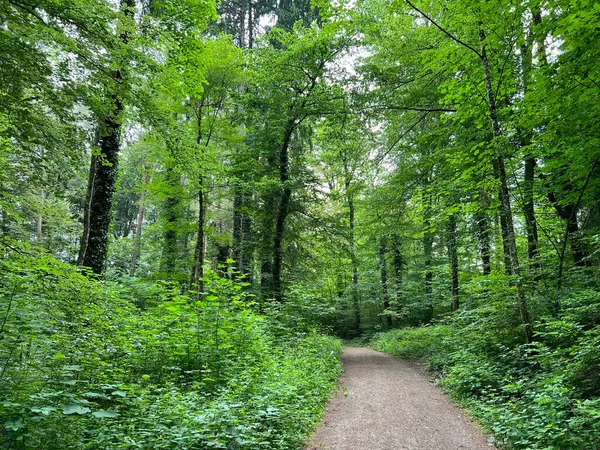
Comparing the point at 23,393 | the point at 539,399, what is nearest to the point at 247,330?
the point at 23,393

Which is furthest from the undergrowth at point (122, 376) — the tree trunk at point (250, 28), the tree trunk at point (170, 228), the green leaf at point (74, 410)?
the tree trunk at point (250, 28)

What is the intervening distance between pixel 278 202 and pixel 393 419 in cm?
975

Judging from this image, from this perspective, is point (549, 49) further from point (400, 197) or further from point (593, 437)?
point (593, 437)

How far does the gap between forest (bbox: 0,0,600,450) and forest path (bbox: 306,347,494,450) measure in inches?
16.3

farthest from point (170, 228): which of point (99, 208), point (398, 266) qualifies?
point (398, 266)

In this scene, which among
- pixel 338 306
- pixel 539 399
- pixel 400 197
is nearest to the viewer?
pixel 539 399

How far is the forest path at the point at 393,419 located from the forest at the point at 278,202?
1.35 feet

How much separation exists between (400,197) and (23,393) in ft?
34.5

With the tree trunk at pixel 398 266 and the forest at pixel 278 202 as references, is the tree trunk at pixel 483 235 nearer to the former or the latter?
the forest at pixel 278 202

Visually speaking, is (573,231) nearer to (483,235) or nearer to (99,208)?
(483,235)

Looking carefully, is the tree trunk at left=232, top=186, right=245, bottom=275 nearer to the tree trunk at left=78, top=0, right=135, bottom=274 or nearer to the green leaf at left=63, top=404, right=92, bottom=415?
the tree trunk at left=78, top=0, right=135, bottom=274

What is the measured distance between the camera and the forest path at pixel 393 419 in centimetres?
523

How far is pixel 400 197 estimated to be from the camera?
11320mm

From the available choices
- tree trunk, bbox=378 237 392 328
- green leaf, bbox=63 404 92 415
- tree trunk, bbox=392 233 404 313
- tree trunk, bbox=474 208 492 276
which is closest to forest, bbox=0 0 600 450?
green leaf, bbox=63 404 92 415
